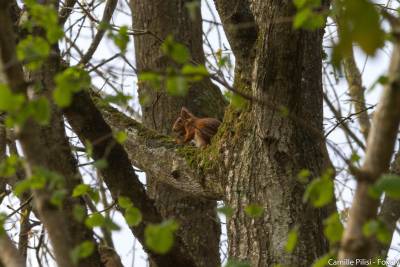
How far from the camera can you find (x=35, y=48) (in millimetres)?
2318

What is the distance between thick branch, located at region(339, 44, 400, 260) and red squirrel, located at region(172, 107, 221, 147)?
3667mm

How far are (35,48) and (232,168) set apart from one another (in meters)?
1.93

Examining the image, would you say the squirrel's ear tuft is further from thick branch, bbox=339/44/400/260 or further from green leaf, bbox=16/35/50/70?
thick branch, bbox=339/44/400/260


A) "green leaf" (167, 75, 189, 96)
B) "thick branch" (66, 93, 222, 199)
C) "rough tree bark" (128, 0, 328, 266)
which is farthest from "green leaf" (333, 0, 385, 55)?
"thick branch" (66, 93, 222, 199)

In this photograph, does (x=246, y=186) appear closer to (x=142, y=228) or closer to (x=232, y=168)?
(x=232, y=168)

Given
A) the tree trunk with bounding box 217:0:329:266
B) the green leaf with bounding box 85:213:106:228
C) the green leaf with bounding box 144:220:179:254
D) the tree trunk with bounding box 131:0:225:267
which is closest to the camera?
the green leaf with bounding box 144:220:179:254

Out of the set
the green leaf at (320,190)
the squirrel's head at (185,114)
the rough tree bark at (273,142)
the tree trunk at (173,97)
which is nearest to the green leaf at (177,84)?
the green leaf at (320,190)

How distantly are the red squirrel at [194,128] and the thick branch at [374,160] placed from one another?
3667 millimetres

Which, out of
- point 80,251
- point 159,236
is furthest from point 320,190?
point 80,251

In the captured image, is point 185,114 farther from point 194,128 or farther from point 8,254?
point 8,254

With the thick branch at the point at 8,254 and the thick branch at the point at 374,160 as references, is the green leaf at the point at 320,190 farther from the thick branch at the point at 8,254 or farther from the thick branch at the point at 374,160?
the thick branch at the point at 8,254

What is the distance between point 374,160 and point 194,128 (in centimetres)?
375

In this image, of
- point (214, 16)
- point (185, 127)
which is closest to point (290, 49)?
point (185, 127)

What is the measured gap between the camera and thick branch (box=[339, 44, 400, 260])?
185 centimetres
